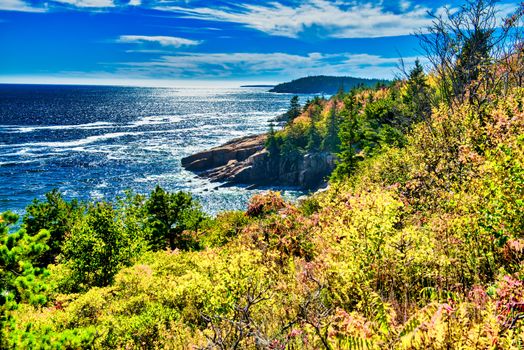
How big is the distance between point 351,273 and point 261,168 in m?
71.2

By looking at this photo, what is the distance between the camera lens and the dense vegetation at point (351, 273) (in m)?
6.25

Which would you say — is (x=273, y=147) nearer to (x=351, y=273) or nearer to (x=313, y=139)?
(x=313, y=139)

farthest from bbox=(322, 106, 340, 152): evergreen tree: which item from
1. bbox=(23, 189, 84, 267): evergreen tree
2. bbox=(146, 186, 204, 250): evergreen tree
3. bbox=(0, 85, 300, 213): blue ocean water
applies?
bbox=(23, 189, 84, 267): evergreen tree

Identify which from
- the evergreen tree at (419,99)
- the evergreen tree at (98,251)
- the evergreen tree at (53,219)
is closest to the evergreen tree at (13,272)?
the evergreen tree at (98,251)

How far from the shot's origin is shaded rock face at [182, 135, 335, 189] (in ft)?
251

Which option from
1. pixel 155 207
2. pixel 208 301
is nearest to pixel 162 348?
pixel 208 301

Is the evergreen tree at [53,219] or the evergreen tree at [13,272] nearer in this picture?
the evergreen tree at [13,272]

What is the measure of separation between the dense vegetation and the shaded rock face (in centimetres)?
5333

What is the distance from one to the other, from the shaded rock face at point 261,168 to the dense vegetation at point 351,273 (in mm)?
53329

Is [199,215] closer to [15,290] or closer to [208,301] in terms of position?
[208,301]

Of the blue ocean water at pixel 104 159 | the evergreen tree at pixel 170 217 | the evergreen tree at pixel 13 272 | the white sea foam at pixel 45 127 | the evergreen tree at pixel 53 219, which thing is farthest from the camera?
the white sea foam at pixel 45 127

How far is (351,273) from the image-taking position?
28.5ft

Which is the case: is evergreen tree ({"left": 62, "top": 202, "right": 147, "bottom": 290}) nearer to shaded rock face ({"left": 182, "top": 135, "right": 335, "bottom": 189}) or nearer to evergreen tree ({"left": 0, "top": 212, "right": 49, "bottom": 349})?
evergreen tree ({"left": 0, "top": 212, "right": 49, "bottom": 349})

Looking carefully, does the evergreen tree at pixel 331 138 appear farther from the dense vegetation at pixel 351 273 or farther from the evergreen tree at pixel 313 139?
the dense vegetation at pixel 351 273
